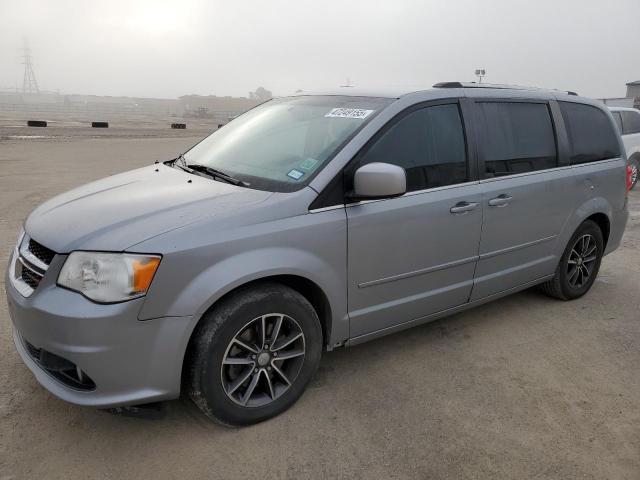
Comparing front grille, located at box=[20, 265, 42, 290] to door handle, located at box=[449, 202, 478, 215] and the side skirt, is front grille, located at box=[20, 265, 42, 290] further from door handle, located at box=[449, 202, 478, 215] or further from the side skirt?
door handle, located at box=[449, 202, 478, 215]

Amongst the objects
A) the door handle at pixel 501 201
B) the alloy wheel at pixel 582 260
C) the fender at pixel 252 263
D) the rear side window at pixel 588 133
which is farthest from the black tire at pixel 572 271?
the fender at pixel 252 263

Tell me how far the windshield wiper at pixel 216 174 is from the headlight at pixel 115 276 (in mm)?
798

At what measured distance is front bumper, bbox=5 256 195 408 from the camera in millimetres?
2234

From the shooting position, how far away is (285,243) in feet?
8.57

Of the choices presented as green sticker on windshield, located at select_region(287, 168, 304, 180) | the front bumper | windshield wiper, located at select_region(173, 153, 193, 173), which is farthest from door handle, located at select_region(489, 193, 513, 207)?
the front bumper

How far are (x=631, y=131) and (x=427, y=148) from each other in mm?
10307

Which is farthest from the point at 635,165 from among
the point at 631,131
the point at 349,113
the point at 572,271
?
the point at 349,113

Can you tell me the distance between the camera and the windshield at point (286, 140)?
291cm

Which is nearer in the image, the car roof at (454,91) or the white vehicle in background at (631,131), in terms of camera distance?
the car roof at (454,91)

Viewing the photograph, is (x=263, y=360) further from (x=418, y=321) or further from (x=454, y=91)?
(x=454, y=91)

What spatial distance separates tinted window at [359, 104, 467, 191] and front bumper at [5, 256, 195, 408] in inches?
56.2

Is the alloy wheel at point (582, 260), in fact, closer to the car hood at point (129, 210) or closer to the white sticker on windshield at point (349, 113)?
the white sticker on windshield at point (349, 113)

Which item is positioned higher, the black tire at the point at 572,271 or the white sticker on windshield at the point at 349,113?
the white sticker on windshield at the point at 349,113

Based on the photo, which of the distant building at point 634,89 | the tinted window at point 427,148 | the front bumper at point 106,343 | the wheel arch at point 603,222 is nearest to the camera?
the front bumper at point 106,343
